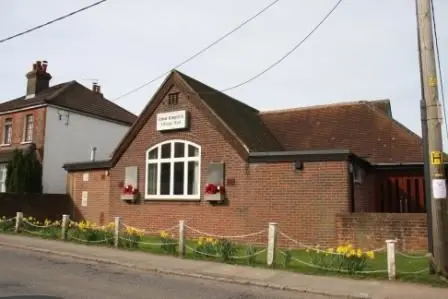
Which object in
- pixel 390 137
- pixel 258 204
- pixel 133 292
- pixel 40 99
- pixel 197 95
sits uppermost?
pixel 40 99

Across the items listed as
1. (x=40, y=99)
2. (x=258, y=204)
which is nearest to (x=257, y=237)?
(x=258, y=204)

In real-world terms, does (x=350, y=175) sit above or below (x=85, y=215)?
above

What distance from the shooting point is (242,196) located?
58.1ft

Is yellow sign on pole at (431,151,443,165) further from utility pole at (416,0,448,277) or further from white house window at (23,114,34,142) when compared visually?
white house window at (23,114,34,142)

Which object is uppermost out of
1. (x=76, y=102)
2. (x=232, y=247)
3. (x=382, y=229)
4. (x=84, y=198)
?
(x=76, y=102)

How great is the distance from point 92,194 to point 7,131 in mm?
10940

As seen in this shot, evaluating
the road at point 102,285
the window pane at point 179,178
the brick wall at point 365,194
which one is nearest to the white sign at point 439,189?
the road at point 102,285

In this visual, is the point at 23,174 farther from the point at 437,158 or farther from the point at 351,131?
the point at 437,158

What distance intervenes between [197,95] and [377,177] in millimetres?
7900

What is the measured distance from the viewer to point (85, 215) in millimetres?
23547

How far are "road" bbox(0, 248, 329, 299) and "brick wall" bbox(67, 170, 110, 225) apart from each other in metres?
9.99

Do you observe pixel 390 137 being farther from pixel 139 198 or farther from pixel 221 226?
pixel 139 198

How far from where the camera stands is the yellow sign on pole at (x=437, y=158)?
10500 millimetres

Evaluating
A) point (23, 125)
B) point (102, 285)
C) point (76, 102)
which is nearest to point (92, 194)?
point (23, 125)
